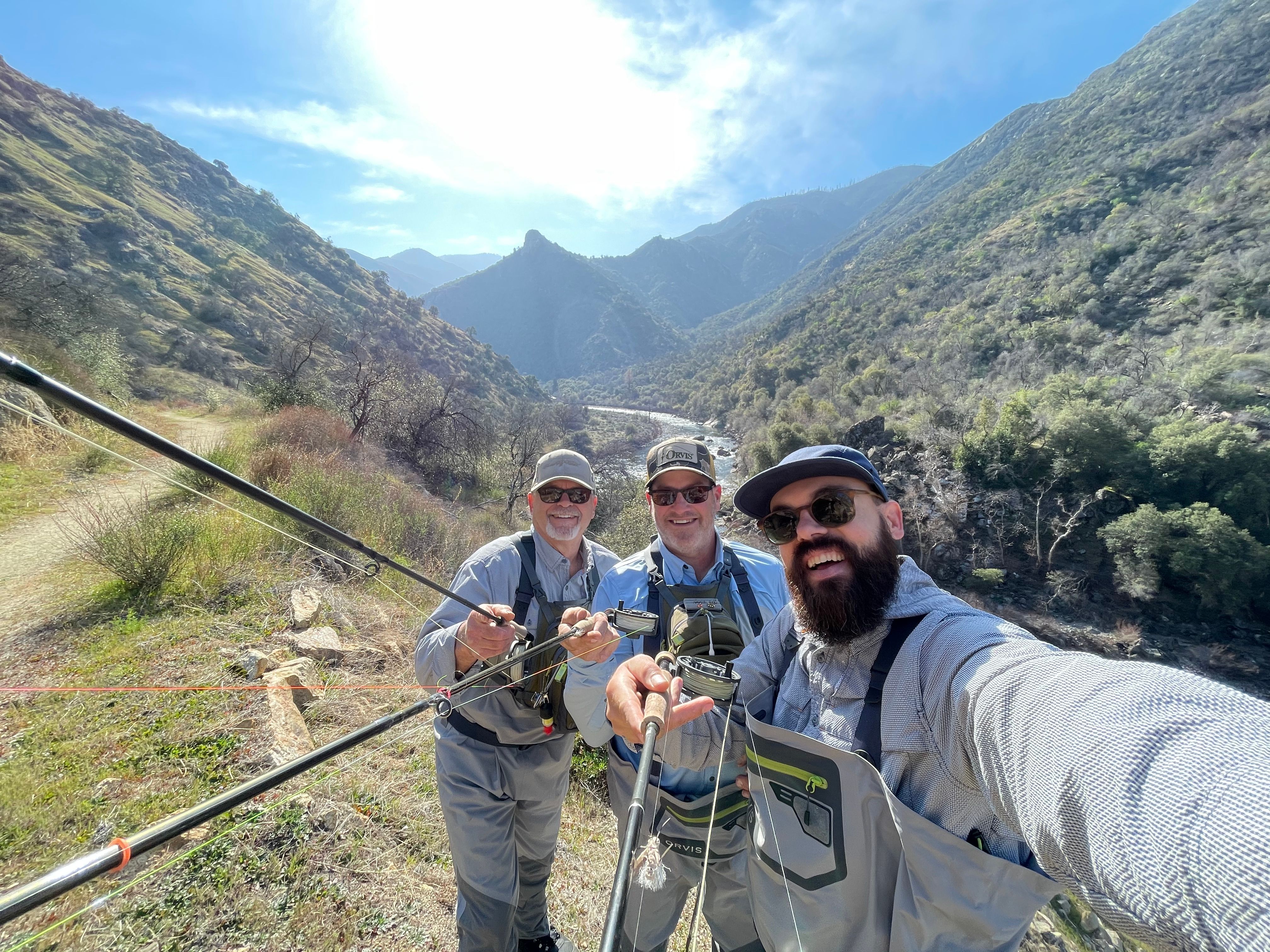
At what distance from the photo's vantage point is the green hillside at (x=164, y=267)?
22.5m

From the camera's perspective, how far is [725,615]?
7.60ft

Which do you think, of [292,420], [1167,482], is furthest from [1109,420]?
[292,420]

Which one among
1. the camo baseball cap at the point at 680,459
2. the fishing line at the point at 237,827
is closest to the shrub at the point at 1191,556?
the camo baseball cap at the point at 680,459

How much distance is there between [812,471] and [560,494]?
1678 mm

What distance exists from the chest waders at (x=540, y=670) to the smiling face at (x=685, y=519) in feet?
1.76

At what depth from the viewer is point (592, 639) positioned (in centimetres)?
211

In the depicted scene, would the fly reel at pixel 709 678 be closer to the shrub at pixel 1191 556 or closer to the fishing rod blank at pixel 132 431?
the fishing rod blank at pixel 132 431

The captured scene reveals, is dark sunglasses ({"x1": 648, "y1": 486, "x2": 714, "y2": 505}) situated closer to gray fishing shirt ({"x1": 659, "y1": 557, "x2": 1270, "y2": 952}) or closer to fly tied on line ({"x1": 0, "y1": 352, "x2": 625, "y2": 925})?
fly tied on line ({"x1": 0, "y1": 352, "x2": 625, "y2": 925})

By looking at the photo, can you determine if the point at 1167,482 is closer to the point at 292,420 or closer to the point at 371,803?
the point at 371,803

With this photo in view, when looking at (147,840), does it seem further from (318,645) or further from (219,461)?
(219,461)

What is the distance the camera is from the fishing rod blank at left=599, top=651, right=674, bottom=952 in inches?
36.2

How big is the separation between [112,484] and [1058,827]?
1142cm

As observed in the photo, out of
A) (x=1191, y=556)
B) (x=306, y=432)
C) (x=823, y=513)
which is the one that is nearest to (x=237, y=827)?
(x=823, y=513)

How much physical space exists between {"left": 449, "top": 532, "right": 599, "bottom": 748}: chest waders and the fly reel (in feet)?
2.73
